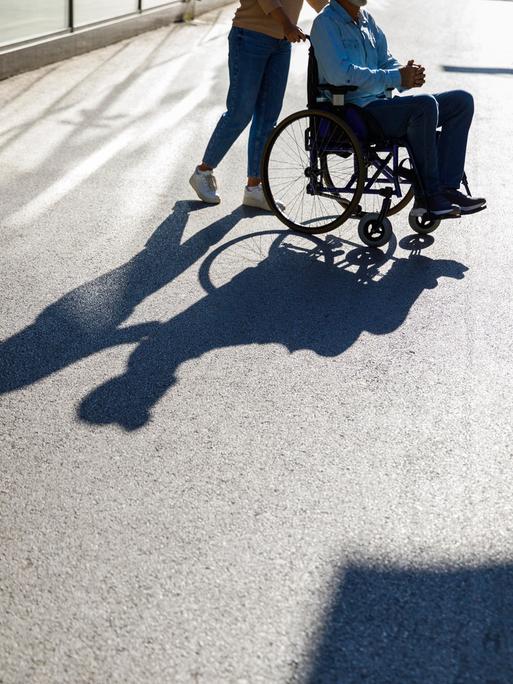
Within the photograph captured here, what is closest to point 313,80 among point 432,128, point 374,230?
point 432,128

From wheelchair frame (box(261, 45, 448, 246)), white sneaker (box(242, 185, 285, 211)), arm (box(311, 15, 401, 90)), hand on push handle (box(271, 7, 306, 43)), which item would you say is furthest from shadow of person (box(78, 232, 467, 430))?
hand on push handle (box(271, 7, 306, 43))

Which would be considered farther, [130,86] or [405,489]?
[130,86]

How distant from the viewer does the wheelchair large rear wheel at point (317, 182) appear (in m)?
6.41

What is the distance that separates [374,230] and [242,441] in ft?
8.77

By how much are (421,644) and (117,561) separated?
913 millimetres

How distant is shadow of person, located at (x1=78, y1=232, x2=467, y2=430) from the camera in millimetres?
4543

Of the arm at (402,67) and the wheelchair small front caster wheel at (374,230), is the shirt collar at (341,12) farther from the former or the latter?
the wheelchair small front caster wheel at (374,230)

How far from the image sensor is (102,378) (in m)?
4.63

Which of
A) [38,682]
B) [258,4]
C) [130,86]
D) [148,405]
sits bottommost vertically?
[130,86]

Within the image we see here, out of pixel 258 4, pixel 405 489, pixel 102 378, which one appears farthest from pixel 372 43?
pixel 405 489

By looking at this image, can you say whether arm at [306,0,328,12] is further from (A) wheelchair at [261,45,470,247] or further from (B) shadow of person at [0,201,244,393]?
(B) shadow of person at [0,201,244,393]

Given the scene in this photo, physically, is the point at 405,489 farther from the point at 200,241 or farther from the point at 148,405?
the point at 200,241

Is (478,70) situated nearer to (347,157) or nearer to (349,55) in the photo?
(347,157)

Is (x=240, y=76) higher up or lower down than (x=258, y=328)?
higher up
